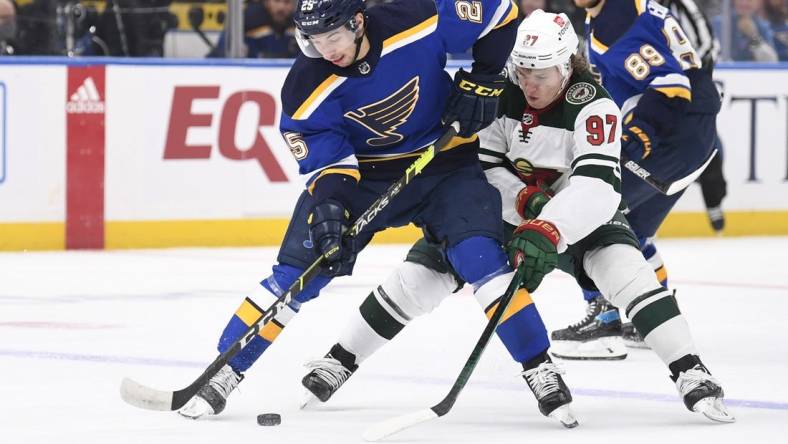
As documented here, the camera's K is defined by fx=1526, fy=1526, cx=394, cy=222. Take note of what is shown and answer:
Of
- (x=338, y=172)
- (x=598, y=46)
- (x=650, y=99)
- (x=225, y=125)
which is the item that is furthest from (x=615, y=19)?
(x=225, y=125)

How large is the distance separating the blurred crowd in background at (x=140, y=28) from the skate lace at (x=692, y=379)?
141 inches

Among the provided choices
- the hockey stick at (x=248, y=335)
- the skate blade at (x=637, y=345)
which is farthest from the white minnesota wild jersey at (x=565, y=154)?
the skate blade at (x=637, y=345)

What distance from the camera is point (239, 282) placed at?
6.19 m

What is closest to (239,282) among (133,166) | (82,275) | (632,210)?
(82,275)

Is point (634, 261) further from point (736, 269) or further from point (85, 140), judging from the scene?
point (85, 140)

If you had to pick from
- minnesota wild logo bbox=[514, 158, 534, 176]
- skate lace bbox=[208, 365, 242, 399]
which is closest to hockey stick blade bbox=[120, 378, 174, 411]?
skate lace bbox=[208, 365, 242, 399]

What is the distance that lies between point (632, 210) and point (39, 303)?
2165 mm

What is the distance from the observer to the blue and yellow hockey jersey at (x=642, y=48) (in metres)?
4.85

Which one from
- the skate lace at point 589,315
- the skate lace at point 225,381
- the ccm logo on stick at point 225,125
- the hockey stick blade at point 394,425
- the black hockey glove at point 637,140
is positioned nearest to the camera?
the hockey stick blade at point 394,425

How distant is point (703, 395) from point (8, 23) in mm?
4687

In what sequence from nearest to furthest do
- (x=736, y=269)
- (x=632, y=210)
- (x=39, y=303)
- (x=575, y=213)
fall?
(x=575, y=213), (x=632, y=210), (x=39, y=303), (x=736, y=269)

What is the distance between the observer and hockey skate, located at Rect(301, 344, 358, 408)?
3605 millimetres

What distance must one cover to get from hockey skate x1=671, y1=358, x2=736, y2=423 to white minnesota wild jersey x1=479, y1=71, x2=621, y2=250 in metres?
0.40

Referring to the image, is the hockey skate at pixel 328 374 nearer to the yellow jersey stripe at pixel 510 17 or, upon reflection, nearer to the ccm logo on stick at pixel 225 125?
the yellow jersey stripe at pixel 510 17
